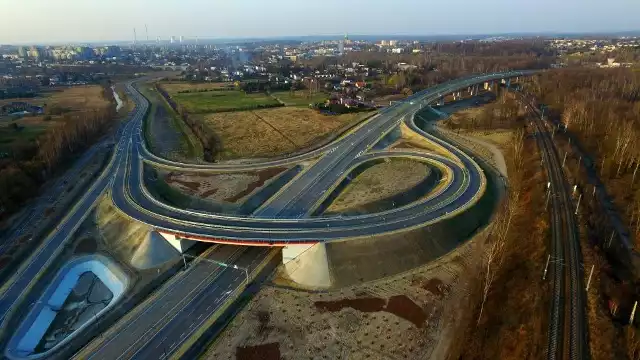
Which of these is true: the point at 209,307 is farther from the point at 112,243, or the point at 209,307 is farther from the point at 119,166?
the point at 119,166

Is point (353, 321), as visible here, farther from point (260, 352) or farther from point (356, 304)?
point (260, 352)

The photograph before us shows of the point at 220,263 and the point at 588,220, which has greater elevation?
the point at 588,220

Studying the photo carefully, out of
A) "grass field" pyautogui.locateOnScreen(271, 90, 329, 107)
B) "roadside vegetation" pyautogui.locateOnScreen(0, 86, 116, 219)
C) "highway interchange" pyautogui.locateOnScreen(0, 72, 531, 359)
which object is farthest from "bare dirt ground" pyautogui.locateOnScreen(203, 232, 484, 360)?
"grass field" pyautogui.locateOnScreen(271, 90, 329, 107)

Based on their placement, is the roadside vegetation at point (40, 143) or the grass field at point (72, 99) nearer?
the roadside vegetation at point (40, 143)

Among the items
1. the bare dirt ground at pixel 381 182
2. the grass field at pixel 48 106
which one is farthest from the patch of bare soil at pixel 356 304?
the grass field at pixel 48 106

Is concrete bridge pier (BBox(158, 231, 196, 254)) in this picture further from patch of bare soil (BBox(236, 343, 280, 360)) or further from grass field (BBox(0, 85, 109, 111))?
grass field (BBox(0, 85, 109, 111))

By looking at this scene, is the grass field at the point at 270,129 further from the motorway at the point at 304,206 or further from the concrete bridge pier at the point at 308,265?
the concrete bridge pier at the point at 308,265

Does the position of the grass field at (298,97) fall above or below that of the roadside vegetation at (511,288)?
above

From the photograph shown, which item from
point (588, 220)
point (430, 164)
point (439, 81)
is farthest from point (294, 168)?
point (439, 81)
